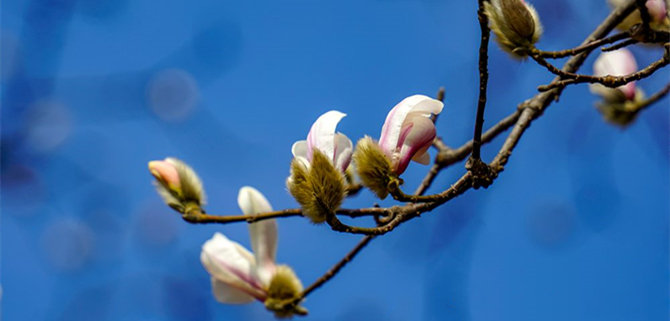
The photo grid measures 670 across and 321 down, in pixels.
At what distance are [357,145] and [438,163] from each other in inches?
21.7

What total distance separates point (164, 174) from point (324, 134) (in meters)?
0.49

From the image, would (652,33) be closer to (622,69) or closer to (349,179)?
(622,69)

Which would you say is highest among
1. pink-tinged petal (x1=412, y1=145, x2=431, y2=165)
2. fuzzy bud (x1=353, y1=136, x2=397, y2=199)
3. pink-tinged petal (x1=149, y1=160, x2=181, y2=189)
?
pink-tinged petal (x1=149, y1=160, x2=181, y2=189)

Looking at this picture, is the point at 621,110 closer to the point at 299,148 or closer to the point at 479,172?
the point at 479,172

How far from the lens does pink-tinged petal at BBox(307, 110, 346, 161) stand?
1529 millimetres

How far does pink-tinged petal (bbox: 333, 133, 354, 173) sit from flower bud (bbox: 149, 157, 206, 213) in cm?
44

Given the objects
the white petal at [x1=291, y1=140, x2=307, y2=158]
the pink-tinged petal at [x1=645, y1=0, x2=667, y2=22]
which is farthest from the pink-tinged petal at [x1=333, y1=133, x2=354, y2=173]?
the pink-tinged petal at [x1=645, y1=0, x2=667, y2=22]

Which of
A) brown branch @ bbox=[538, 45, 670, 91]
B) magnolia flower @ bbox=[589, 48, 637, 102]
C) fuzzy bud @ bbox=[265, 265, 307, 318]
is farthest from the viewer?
magnolia flower @ bbox=[589, 48, 637, 102]

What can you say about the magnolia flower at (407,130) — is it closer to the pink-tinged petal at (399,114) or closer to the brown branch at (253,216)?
the pink-tinged petal at (399,114)

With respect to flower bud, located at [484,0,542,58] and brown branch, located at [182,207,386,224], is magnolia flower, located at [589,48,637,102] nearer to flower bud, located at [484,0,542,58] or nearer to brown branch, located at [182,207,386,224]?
flower bud, located at [484,0,542,58]

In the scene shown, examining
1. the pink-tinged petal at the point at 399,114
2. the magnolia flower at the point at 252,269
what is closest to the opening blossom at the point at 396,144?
the pink-tinged petal at the point at 399,114

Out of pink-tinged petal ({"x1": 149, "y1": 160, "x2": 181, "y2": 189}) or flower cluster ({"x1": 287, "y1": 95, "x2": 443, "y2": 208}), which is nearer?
flower cluster ({"x1": 287, "y1": 95, "x2": 443, "y2": 208})

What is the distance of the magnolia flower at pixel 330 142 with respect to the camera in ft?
5.02

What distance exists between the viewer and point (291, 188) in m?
1.54
